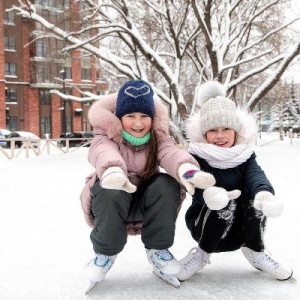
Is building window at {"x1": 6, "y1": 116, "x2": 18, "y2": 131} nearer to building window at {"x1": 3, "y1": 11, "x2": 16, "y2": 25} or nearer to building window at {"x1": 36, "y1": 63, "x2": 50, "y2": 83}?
building window at {"x1": 36, "y1": 63, "x2": 50, "y2": 83}

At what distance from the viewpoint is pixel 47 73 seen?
38.7 m

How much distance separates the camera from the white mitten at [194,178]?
1.77m

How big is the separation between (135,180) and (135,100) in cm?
43

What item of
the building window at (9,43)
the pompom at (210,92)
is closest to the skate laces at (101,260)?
the pompom at (210,92)

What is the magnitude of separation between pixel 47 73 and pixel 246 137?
38716mm

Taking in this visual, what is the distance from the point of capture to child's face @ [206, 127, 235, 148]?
2.19 m

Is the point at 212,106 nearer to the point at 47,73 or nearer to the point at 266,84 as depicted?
the point at 266,84

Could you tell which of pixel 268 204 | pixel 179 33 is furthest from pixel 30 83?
pixel 268 204

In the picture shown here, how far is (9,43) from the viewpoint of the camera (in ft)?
125

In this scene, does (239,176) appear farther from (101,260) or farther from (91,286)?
(91,286)

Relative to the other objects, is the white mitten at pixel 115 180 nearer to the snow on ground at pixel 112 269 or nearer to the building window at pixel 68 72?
the snow on ground at pixel 112 269

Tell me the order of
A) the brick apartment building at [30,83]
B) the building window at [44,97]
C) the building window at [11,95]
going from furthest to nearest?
the building window at [44,97] → the building window at [11,95] → the brick apartment building at [30,83]

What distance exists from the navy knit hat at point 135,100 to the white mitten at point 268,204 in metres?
0.75

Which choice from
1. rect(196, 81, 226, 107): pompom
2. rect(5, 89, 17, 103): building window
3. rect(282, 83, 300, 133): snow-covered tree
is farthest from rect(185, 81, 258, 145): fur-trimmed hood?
rect(282, 83, 300, 133): snow-covered tree
